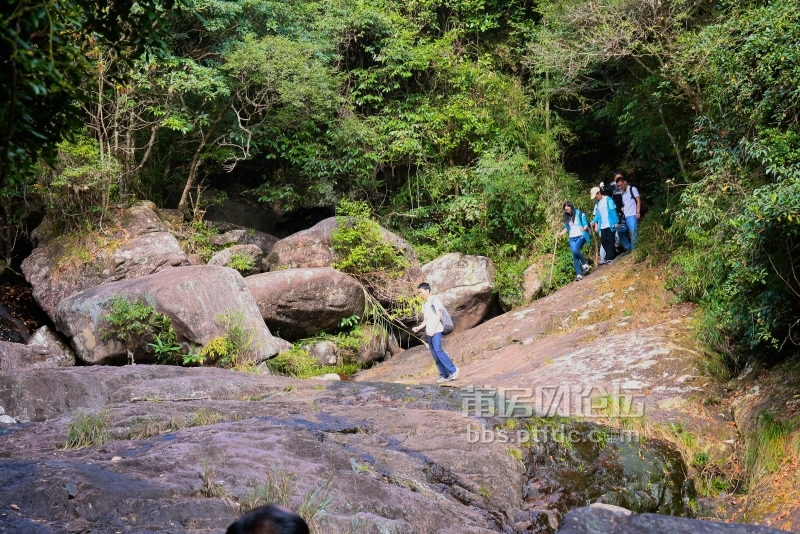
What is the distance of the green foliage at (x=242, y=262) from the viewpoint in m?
16.1

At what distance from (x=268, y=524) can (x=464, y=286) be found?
14451 mm

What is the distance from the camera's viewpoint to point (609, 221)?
14.8 m

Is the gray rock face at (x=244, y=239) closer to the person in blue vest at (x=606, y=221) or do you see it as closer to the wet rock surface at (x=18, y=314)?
the wet rock surface at (x=18, y=314)

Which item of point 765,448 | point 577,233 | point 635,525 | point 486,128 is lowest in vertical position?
point 765,448

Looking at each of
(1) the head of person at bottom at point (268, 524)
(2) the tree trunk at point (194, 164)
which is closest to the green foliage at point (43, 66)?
(1) the head of person at bottom at point (268, 524)

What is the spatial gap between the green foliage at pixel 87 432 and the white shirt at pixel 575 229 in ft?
35.6

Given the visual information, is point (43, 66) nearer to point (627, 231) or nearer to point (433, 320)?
point (433, 320)

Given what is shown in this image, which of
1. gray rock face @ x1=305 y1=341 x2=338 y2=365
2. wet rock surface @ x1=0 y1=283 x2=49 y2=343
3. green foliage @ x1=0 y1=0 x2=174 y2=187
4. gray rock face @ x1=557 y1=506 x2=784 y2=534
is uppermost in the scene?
green foliage @ x1=0 y1=0 x2=174 y2=187

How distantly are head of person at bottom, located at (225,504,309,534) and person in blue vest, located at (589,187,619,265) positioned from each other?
43.9 feet

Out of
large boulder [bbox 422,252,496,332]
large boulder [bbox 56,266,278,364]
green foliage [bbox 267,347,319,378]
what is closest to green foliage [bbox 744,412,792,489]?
green foliage [bbox 267,347,319,378]

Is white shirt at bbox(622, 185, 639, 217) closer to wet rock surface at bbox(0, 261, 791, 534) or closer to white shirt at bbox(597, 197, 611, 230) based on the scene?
white shirt at bbox(597, 197, 611, 230)

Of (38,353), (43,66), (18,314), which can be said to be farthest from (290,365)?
(43,66)

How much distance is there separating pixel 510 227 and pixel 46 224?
437 inches

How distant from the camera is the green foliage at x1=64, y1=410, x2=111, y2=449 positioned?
636 cm
